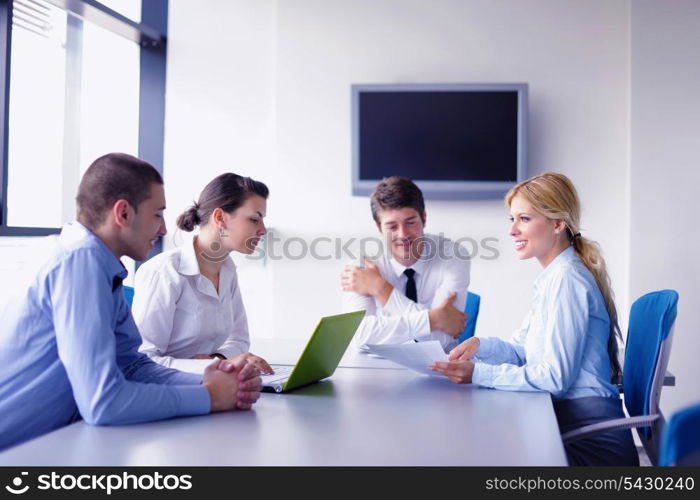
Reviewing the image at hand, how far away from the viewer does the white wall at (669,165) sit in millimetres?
4609

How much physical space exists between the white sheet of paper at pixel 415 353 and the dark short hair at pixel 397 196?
1.15 m

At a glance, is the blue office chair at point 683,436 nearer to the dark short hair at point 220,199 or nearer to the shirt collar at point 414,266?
the dark short hair at point 220,199

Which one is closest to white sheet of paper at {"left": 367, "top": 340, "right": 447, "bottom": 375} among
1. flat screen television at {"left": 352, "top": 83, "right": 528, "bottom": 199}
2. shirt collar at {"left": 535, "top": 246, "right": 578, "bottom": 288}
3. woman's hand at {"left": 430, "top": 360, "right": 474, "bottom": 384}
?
woman's hand at {"left": 430, "top": 360, "right": 474, "bottom": 384}

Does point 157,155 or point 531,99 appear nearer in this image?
point 531,99

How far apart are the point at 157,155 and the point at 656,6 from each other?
3478mm

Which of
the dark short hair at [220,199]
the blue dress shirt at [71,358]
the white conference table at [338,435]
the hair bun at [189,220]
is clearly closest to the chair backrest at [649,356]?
the white conference table at [338,435]

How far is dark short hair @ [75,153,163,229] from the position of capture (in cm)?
189

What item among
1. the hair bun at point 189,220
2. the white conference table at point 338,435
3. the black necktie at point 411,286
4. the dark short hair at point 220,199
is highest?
the dark short hair at point 220,199

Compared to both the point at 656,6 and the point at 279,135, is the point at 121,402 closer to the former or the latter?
the point at 279,135

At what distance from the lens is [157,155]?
17.4 ft
